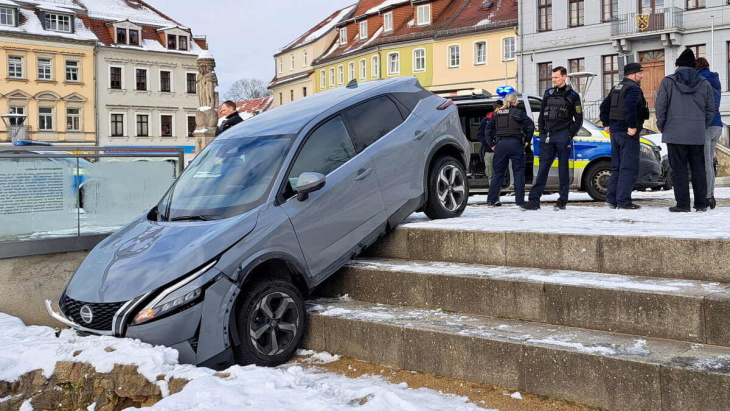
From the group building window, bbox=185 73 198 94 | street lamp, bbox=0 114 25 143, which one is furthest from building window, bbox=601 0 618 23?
building window, bbox=185 73 198 94

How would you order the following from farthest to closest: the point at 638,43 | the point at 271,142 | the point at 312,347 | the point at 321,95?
1. the point at 638,43
2. the point at 321,95
3. the point at 271,142
4. the point at 312,347

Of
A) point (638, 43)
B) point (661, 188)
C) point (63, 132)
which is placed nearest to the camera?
point (661, 188)

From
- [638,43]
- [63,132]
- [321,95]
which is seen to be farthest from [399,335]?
[63,132]

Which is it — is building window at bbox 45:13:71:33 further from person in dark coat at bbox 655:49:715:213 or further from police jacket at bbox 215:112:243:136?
person in dark coat at bbox 655:49:715:213

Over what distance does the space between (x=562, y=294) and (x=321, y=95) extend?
378 cm

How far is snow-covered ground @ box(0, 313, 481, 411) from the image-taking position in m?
4.51

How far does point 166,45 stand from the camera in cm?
6028

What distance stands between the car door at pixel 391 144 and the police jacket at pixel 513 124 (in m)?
2.99

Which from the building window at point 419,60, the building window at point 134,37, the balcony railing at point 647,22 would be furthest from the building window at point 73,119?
the balcony railing at point 647,22

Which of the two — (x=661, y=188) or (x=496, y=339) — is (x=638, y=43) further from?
(x=496, y=339)

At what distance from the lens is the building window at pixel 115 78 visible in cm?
5742

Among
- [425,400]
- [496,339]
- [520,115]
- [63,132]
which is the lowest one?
[425,400]

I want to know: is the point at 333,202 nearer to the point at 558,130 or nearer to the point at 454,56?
the point at 558,130

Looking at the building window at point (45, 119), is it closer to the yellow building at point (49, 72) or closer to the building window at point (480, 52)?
the yellow building at point (49, 72)
